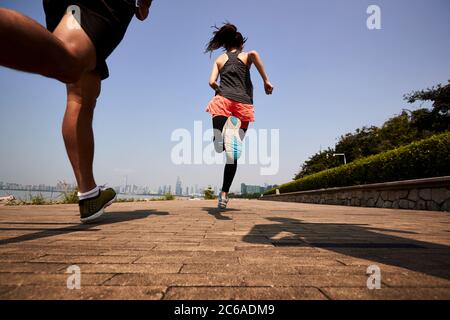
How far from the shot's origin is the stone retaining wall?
544 cm

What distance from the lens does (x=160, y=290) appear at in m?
0.73

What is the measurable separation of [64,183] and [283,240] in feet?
28.8

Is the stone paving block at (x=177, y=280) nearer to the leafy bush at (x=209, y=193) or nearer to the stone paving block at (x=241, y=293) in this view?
the stone paving block at (x=241, y=293)

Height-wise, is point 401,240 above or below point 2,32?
below

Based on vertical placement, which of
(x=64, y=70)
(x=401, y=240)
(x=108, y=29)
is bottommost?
(x=401, y=240)

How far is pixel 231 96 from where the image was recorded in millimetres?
3721

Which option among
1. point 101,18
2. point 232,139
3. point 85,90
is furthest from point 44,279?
point 232,139

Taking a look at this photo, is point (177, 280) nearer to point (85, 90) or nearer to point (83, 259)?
point (83, 259)

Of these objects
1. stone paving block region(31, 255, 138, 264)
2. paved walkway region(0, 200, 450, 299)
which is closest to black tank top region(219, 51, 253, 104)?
paved walkway region(0, 200, 450, 299)

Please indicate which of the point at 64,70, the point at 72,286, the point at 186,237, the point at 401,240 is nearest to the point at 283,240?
the point at 186,237

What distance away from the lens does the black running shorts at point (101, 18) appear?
172 centimetres

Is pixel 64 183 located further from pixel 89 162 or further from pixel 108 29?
pixel 108 29

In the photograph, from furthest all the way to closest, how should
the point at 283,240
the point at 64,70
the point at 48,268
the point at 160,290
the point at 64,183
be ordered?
1. the point at 64,183
2. the point at 283,240
3. the point at 64,70
4. the point at 48,268
5. the point at 160,290
